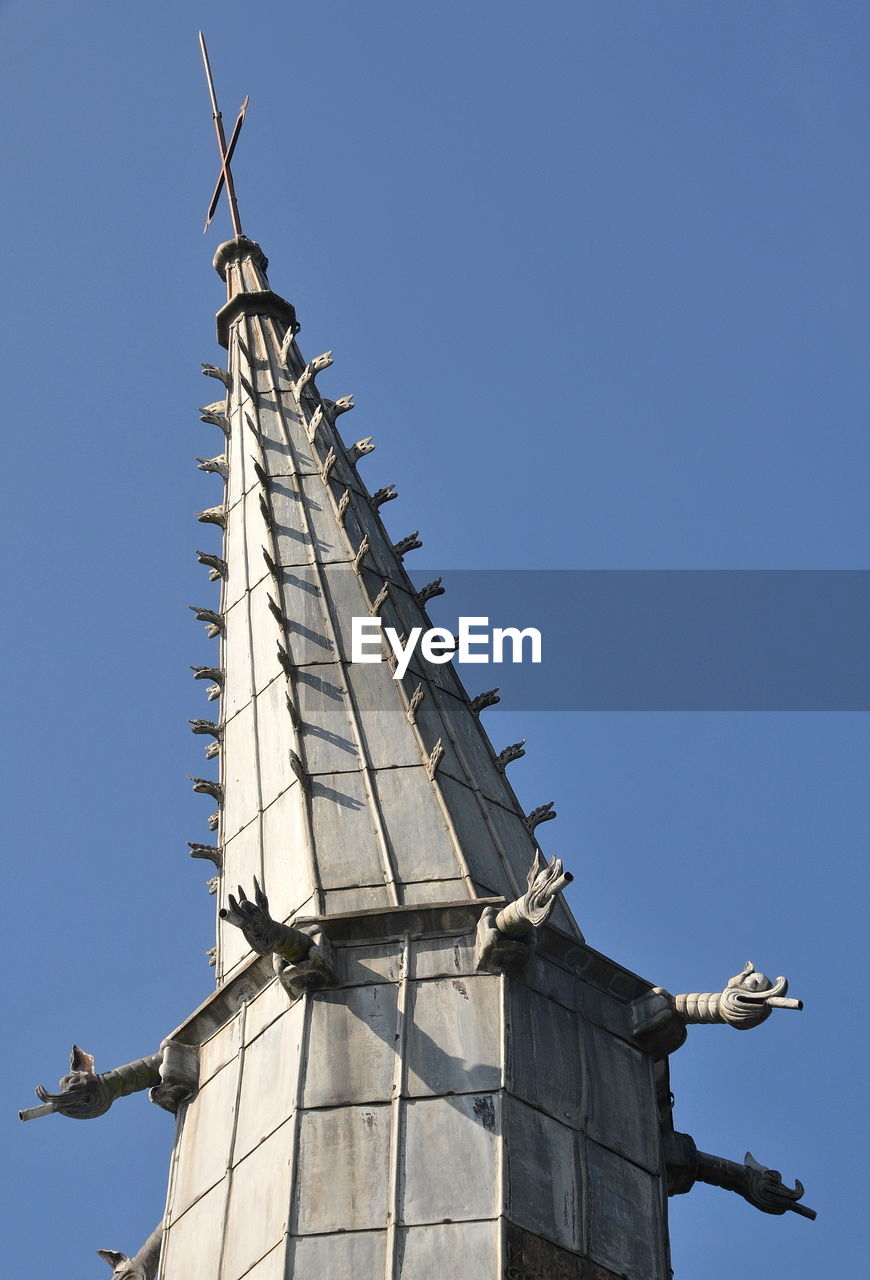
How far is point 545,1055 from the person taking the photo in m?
28.7

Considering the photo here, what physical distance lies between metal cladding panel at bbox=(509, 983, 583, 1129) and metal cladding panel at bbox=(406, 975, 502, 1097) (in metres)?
0.24

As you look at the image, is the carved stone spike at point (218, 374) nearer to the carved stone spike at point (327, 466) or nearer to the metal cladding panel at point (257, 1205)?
the carved stone spike at point (327, 466)

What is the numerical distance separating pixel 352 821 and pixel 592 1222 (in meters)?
7.69

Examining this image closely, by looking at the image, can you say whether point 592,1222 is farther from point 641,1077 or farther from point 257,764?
point 257,764

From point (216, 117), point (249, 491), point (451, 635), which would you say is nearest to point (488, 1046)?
point (451, 635)

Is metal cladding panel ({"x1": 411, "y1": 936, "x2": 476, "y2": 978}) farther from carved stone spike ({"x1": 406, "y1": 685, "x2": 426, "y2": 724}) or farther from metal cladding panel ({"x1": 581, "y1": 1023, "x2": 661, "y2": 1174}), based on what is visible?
carved stone spike ({"x1": 406, "y1": 685, "x2": 426, "y2": 724})

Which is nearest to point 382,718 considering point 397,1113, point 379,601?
point 379,601

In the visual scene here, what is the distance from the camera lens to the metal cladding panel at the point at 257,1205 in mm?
26656

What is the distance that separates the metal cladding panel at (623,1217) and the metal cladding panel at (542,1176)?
0.25m

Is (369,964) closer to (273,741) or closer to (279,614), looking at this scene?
(273,741)

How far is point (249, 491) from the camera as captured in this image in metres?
42.8

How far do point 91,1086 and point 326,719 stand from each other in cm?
693

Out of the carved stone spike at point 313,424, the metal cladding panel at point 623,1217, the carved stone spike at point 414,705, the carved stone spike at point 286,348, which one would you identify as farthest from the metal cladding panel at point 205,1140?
the carved stone spike at point 286,348

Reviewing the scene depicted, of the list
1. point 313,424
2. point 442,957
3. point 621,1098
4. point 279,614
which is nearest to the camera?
point 621,1098
